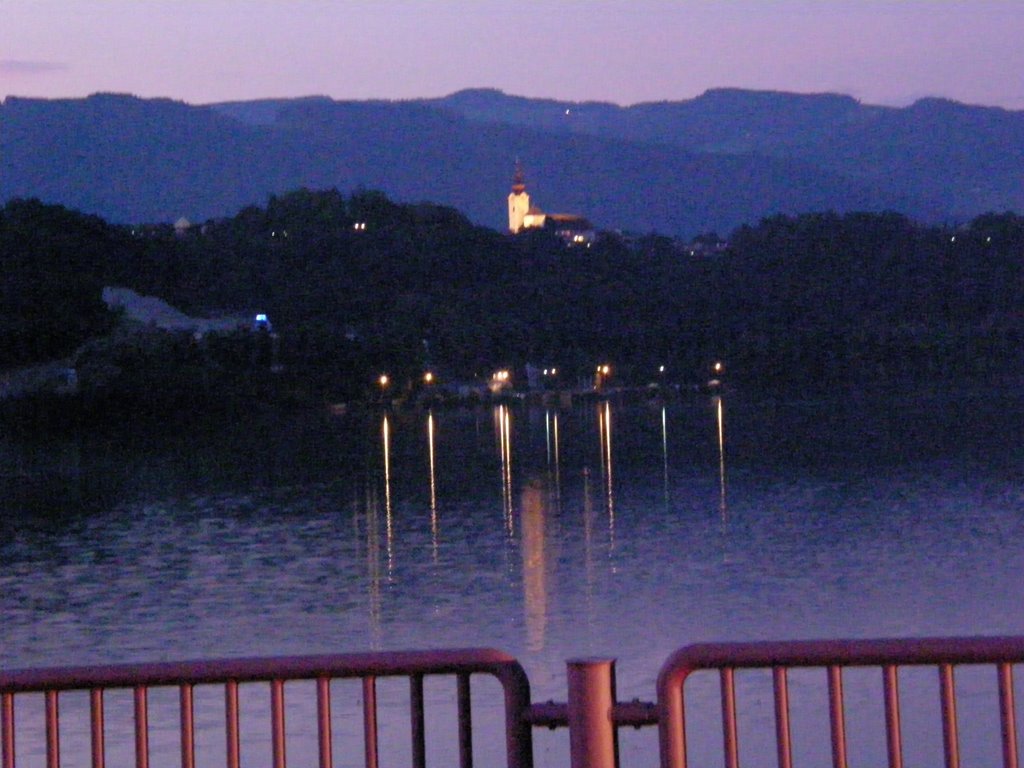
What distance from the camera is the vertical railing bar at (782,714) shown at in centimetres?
293

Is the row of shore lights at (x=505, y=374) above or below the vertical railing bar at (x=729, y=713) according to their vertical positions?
above

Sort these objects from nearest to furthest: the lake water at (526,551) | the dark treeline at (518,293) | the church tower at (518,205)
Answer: the lake water at (526,551)
the dark treeline at (518,293)
the church tower at (518,205)

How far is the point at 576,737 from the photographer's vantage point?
301 cm

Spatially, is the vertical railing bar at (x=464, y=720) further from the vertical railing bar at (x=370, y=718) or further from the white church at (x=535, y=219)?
the white church at (x=535, y=219)

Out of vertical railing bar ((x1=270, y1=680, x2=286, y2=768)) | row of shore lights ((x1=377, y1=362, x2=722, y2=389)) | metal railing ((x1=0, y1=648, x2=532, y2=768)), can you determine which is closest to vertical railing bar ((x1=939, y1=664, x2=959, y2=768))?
metal railing ((x1=0, y1=648, x2=532, y2=768))

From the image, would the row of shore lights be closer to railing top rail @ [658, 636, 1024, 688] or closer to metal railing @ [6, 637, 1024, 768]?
metal railing @ [6, 637, 1024, 768]

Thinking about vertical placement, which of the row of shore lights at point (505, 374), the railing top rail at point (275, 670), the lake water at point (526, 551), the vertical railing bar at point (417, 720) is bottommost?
the lake water at point (526, 551)

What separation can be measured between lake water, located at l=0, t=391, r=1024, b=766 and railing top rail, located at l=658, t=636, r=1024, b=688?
2971 mm

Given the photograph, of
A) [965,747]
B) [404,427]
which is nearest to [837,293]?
[404,427]

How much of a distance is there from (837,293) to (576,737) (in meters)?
71.5

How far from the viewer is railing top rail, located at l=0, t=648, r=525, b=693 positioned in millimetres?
3027

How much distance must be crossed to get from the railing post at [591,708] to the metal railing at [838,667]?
0.32 feet

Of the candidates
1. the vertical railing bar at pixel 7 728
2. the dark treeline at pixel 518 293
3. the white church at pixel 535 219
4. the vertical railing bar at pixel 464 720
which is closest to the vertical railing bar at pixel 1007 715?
the vertical railing bar at pixel 464 720

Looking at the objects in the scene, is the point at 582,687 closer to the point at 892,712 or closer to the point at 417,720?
the point at 417,720
